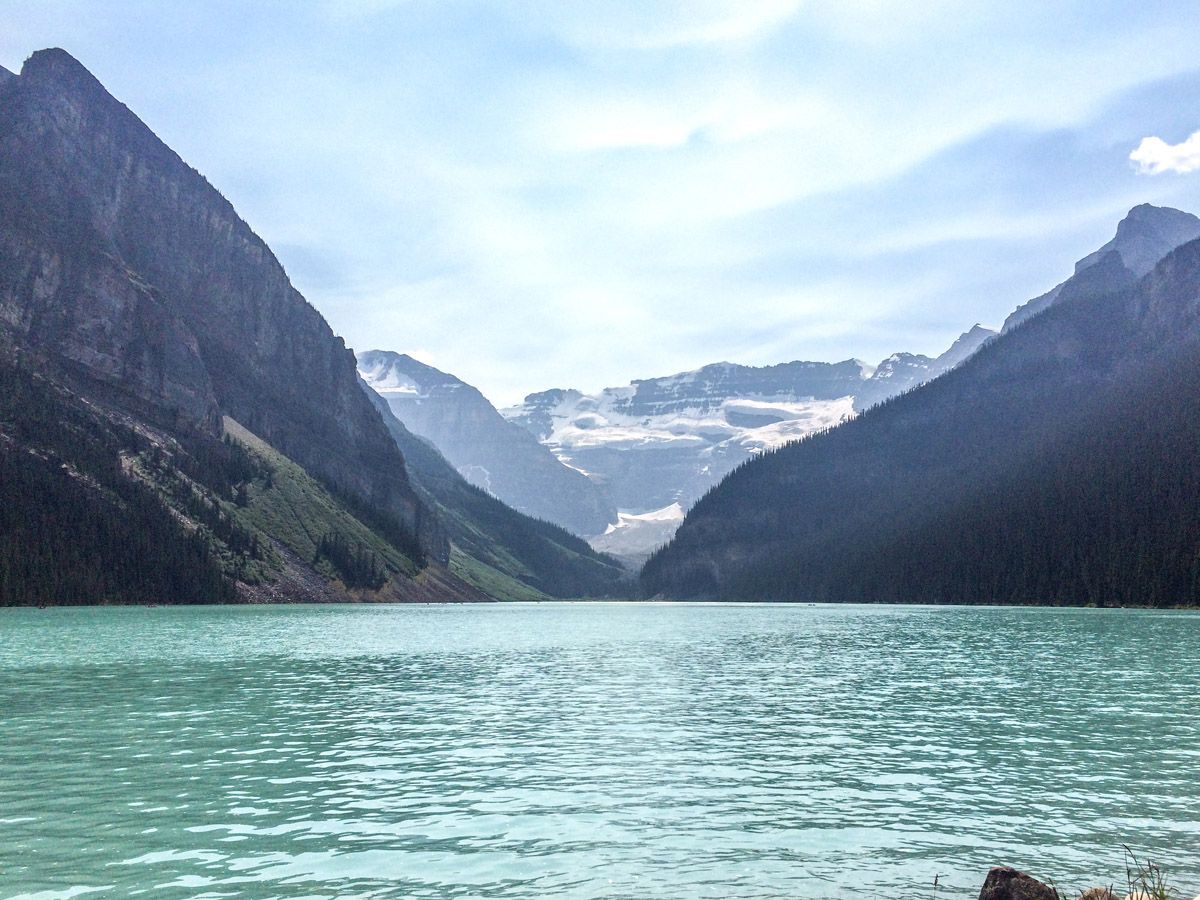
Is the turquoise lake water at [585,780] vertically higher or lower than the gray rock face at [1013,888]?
lower

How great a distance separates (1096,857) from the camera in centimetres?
2475

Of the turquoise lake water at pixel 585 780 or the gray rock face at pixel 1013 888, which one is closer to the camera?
the gray rock face at pixel 1013 888

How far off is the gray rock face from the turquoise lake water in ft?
10.5

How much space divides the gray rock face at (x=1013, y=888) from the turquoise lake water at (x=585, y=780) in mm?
3208

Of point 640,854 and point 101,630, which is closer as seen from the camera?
point 640,854

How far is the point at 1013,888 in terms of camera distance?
1864cm

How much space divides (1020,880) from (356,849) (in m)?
15.9

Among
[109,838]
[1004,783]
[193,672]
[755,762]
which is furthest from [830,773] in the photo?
[193,672]

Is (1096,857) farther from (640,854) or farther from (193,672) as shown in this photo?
(193,672)

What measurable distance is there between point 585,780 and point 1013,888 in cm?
1822

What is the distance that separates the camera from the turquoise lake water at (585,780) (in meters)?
23.3

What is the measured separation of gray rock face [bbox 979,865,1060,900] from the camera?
727 inches

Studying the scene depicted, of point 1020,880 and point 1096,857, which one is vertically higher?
point 1020,880

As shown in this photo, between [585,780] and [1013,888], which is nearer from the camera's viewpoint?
[1013,888]
